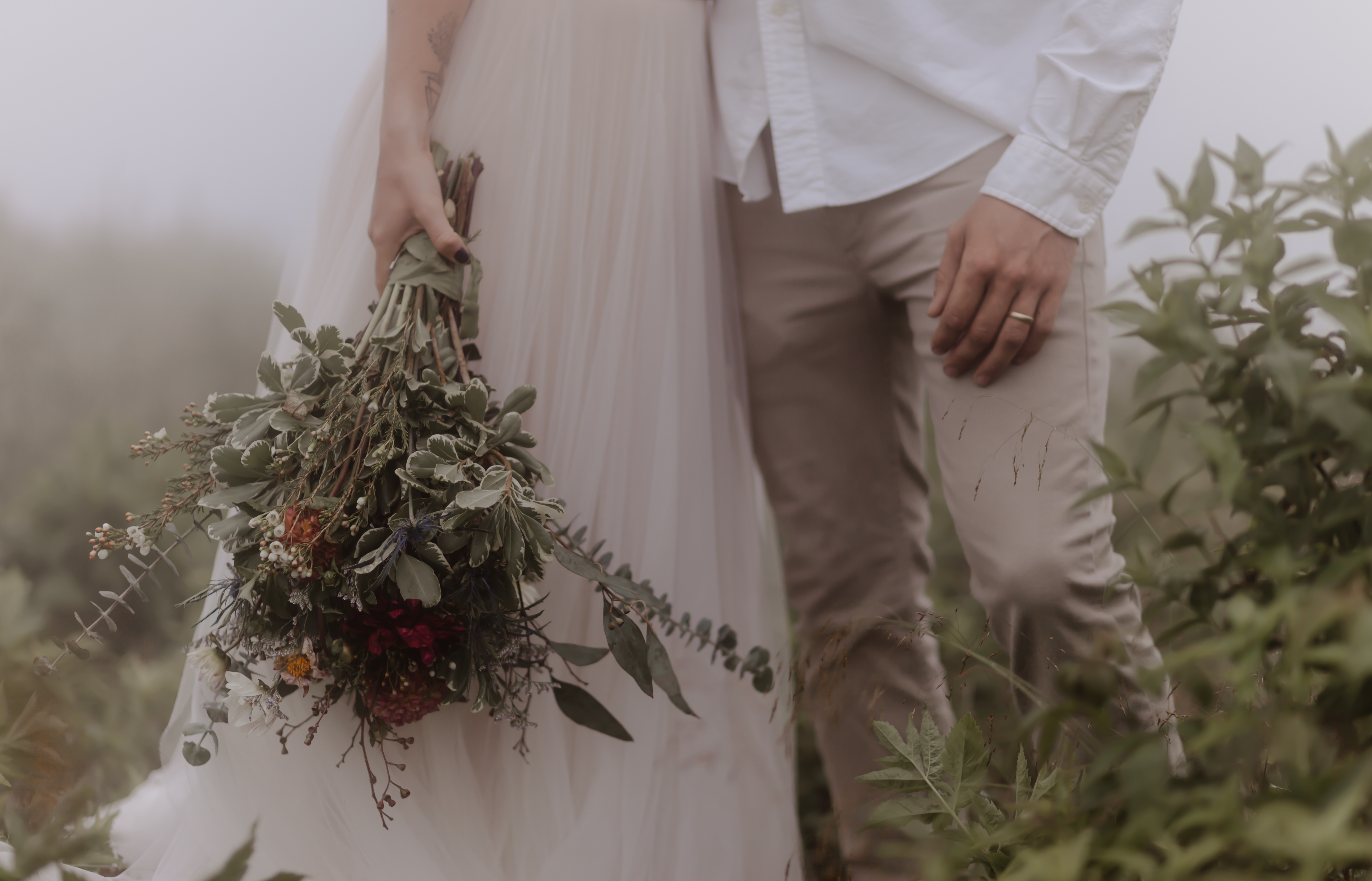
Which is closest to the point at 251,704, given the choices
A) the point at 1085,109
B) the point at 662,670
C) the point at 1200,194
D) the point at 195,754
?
the point at 195,754

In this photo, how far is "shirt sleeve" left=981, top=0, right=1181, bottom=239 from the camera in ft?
2.80

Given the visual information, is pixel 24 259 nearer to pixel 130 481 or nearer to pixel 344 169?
pixel 130 481

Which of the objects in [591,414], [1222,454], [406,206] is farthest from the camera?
[591,414]

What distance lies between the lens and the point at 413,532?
29.7 inches

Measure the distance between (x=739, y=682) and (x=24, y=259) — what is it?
1.57 metres

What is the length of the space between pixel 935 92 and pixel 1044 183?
0.18 metres

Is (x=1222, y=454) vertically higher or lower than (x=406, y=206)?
lower

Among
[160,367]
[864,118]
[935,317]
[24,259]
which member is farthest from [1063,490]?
[24,259]

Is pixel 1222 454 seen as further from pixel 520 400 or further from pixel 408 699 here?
pixel 408 699

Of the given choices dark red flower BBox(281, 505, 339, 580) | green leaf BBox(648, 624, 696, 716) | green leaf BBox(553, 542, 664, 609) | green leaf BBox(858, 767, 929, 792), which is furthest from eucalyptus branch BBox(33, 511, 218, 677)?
green leaf BBox(858, 767, 929, 792)

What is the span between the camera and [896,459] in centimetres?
Answer: 117

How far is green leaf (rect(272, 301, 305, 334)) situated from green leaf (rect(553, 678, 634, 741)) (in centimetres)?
46

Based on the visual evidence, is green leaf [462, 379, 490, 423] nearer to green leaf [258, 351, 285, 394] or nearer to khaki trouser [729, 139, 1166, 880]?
green leaf [258, 351, 285, 394]

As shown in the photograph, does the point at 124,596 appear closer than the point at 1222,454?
No
